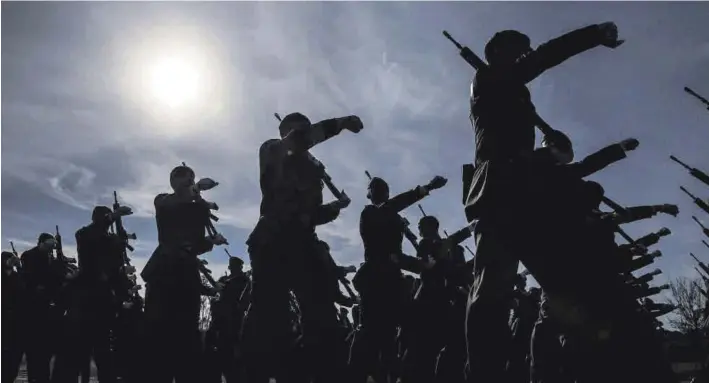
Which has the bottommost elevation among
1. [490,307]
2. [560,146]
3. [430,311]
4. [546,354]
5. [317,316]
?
[546,354]

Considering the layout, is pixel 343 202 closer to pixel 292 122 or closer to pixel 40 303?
pixel 292 122

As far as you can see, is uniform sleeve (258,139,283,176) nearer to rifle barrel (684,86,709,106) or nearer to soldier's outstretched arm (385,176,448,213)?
soldier's outstretched arm (385,176,448,213)

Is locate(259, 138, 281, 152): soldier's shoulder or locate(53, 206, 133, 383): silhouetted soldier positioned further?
locate(53, 206, 133, 383): silhouetted soldier

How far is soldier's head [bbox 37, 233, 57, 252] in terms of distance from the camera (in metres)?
9.91

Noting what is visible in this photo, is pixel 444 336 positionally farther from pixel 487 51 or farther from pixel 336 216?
pixel 487 51

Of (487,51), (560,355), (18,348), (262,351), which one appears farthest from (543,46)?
(18,348)

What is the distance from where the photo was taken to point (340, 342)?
478cm

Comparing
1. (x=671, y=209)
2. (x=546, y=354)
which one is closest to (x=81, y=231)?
(x=546, y=354)

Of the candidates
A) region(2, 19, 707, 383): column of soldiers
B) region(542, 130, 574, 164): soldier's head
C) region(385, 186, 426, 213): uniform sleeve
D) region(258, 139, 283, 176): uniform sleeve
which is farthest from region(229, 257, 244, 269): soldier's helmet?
region(542, 130, 574, 164): soldier's head

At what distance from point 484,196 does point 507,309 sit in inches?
27.6

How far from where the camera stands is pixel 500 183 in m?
2.85

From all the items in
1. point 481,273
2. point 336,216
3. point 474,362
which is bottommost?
point 474,362

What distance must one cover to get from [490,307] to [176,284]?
3.69 metres

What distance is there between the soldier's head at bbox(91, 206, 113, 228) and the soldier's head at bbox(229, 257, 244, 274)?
4.20m
